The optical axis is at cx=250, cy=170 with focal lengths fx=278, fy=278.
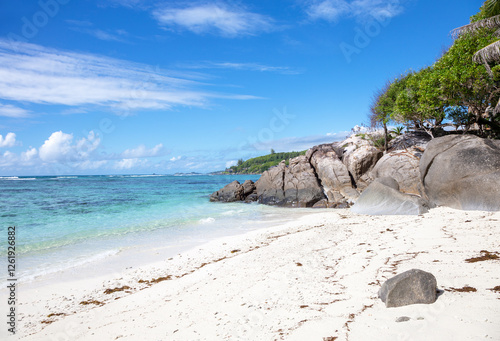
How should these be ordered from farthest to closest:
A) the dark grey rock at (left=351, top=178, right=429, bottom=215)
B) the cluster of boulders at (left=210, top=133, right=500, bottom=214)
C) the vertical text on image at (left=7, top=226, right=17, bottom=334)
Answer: the dark grey rock at (left=351, top=178, right=429, bottom=215), the cluster of boulders at (left=210, top=133, right=500, bottom=214), the vertical text on image at (left=7, top=226, right=17, bottom=334)

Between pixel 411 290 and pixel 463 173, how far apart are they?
10.6m

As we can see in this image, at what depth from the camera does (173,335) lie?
4539 millimetres

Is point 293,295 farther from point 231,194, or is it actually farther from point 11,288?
point 231,194

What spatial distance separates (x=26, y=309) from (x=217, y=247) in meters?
5.77

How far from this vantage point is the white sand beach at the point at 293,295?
387 centimetres

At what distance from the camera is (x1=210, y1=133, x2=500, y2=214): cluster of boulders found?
11.9 metres

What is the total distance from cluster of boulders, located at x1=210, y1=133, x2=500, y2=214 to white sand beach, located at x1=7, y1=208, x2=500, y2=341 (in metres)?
2.55

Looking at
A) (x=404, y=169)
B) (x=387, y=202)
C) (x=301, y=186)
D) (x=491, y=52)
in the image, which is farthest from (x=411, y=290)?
(x=301, y=186)

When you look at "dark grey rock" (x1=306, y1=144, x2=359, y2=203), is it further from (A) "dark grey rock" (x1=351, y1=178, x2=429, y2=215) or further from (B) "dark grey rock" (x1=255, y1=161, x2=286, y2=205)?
(A) "dark grey rock" (x1=351, y1=178, x2=429, y2=215)

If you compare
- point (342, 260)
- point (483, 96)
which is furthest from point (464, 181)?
point (342, 260)

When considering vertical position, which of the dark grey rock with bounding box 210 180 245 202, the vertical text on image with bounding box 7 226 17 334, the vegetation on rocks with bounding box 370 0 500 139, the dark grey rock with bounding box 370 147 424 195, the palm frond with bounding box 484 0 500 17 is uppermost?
the palm frond with bounding box 484 0 500 17

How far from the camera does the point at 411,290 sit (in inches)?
164

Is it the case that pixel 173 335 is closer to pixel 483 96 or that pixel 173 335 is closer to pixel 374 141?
pixel 483 96

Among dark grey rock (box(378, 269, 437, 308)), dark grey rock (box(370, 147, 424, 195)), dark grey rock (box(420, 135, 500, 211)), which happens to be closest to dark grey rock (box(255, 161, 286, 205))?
dark grey rock (box(370, 147, 424, 195))
